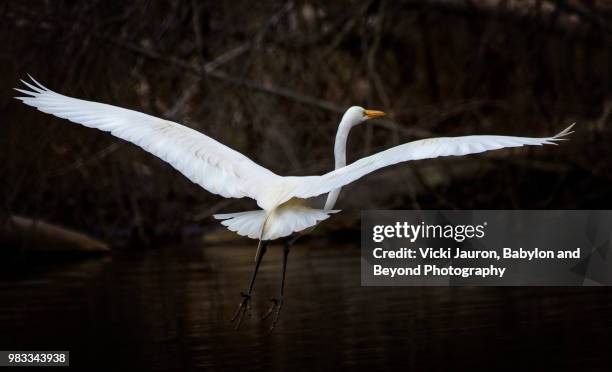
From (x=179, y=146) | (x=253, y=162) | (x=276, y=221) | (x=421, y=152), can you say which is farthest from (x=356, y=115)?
→ (x=421, y=152)

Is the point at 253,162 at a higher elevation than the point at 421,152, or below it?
higher

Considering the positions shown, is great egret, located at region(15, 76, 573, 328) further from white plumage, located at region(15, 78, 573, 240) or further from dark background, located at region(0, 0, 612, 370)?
dark background, located at region(0, 0, 612, 370)

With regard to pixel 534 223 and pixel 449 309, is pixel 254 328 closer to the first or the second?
pixel 449 309

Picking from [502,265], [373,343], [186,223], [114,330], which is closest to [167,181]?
[186,223]

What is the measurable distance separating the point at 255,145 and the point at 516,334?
6.53 metres

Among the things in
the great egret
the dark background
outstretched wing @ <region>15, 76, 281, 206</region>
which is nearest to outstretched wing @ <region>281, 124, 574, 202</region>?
the great egret

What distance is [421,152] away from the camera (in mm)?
5688

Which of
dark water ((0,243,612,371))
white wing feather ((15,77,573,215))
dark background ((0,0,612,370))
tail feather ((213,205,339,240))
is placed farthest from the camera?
dark background ((0,0,612,370))

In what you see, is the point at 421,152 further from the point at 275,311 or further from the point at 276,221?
the point at 275,311

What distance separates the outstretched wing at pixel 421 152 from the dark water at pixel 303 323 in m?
0.80

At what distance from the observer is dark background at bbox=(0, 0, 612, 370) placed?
9.48 m

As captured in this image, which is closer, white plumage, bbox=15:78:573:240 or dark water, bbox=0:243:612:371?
dark water, bbox=0:243:612:371

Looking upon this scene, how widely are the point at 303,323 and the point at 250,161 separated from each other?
941 mm

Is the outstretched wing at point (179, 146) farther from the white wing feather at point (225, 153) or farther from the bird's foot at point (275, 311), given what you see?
the bird's foot at point (275, 311)
